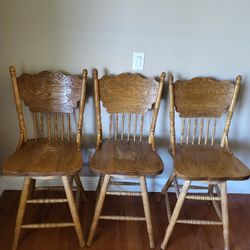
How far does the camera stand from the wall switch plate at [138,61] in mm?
1646

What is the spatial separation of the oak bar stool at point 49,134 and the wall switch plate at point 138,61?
12.3 inches

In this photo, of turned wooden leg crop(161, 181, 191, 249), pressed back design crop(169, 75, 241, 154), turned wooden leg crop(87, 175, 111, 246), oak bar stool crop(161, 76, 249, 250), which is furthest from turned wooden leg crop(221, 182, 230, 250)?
turned wooden leg crop(87, 175, 111, 246)

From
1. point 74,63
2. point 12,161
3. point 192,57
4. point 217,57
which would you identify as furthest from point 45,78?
point 217,57

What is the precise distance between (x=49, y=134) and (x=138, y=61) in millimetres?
717

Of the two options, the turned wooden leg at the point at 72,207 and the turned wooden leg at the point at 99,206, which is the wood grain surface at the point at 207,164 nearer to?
the turned wooden leg at the point at 99,206

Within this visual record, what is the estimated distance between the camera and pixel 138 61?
1.66 m

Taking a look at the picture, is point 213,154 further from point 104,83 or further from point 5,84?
point 5,84

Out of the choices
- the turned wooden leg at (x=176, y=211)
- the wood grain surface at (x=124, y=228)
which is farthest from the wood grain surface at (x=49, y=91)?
the turned wooden leg at (x=176, y=211)

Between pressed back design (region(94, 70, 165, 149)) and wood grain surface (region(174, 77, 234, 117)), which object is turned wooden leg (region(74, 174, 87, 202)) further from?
wood grain surface (region(174, 77, 234, 117))

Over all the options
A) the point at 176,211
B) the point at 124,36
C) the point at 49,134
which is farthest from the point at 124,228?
the point at 124,36

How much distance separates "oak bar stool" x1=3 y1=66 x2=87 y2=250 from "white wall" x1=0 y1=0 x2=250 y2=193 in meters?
0.11

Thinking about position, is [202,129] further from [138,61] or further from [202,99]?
[138,61]

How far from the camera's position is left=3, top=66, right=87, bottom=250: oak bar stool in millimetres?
1406

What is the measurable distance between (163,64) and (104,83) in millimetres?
383
